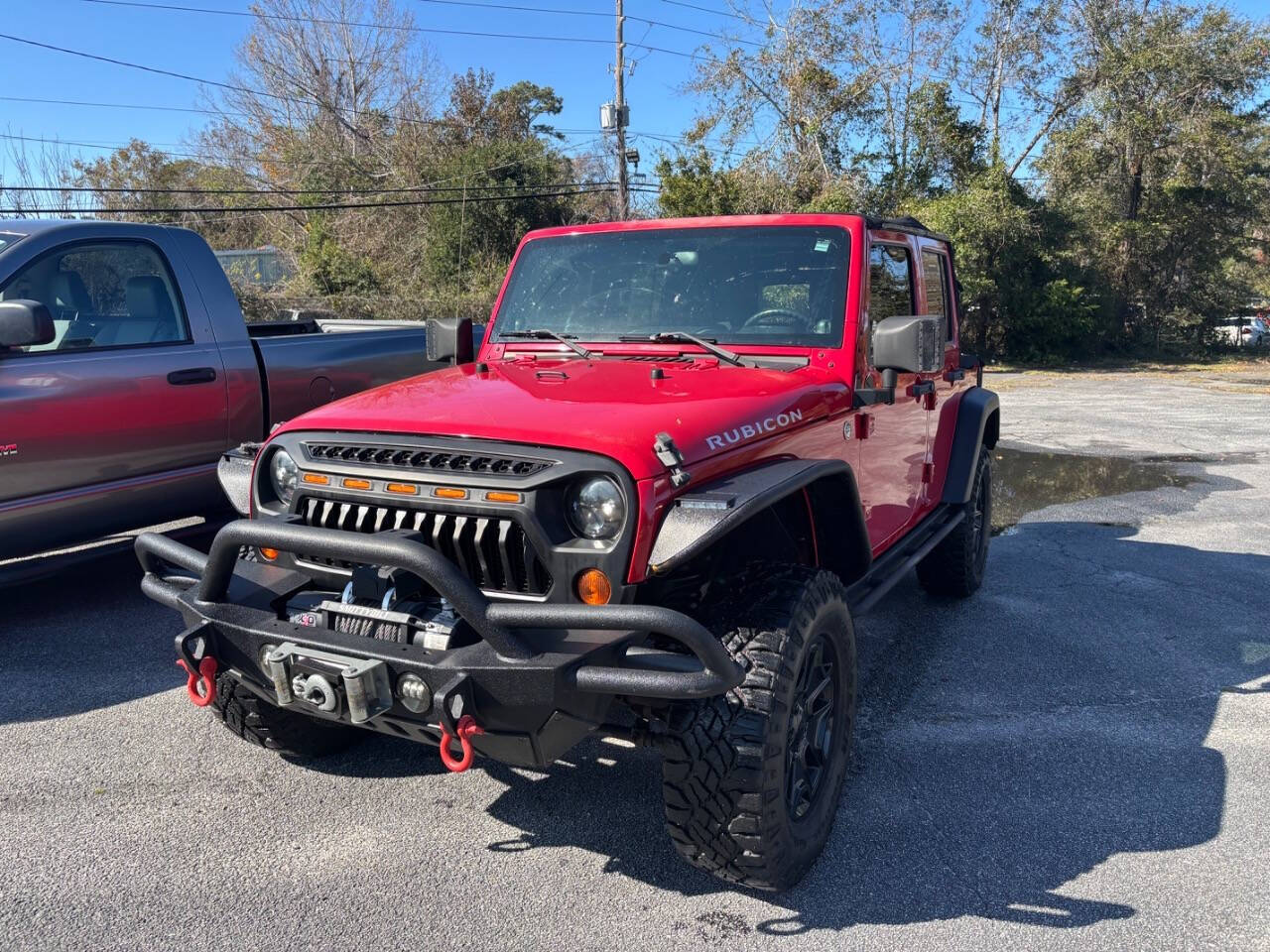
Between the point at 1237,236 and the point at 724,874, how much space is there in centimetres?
2637

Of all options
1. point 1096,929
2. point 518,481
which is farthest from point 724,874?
point 518,481

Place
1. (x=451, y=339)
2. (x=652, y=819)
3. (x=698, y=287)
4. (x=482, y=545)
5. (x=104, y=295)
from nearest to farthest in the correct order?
(x=482, y=545), (x=652, y=819), (x=698, y=287), (x=451, y=339), (x=104, y=295)

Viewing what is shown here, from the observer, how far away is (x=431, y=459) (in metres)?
2.76

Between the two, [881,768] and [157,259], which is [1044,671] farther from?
[157,259]

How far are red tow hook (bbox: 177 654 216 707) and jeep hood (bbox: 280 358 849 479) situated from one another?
761mm

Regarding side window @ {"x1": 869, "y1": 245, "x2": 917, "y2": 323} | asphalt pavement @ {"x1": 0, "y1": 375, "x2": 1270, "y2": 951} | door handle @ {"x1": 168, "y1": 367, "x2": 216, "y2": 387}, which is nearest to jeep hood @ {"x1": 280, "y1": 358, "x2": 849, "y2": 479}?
side window @ {"x1": 869, "y1": 245, "x2": 917, "y2": 323}

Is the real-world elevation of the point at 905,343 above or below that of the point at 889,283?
below

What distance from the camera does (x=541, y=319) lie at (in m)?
4.23

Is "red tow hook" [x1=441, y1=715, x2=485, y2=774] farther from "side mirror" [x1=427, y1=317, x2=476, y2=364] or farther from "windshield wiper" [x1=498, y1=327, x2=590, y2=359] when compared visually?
"side mirror" [x1=427, y1=317, x2=476, y2=364]

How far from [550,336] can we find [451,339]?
0.66 metres

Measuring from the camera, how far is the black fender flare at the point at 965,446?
511 cm

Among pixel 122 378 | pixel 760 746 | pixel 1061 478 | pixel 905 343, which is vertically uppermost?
pixel 905 343

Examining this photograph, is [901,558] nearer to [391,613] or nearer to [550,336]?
[550,336]

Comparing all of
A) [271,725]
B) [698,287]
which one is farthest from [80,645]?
[698,287]
